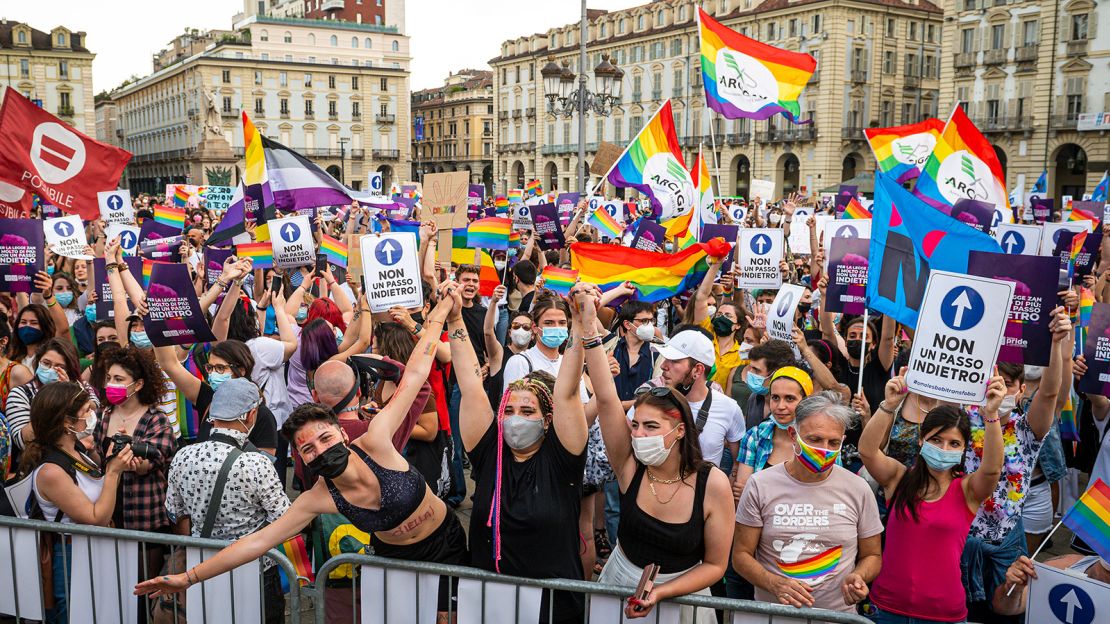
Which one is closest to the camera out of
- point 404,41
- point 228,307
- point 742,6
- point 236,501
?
point 236,501

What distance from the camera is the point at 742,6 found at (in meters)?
62.1

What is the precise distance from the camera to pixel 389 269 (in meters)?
6.50

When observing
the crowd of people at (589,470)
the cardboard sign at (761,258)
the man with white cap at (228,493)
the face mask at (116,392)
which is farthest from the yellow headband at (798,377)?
the cardboard sign at (761,258)

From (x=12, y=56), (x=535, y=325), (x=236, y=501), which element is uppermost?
(x=12, y=56)

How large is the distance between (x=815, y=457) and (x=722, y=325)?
9.44 ft

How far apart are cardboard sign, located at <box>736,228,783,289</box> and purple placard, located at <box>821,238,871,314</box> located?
5.34ft

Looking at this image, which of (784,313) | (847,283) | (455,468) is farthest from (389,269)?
(847,283)

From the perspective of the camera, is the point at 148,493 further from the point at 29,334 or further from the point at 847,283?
the point at 847,283

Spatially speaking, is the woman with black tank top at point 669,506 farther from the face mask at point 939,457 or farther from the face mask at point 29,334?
the face mask at point 29,334

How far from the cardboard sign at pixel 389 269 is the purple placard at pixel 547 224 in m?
6.63

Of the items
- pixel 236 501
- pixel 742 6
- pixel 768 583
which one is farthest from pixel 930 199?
pixel 742 6

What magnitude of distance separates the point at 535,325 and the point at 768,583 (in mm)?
2553

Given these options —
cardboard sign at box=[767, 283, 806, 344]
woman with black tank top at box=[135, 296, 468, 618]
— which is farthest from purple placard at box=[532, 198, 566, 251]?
woman with black tank top at box=[135, 296, 468, 618]

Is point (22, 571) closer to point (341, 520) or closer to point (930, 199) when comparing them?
point (341, 520)
